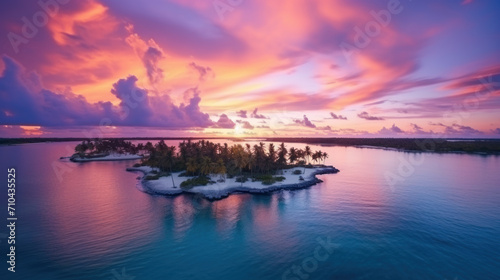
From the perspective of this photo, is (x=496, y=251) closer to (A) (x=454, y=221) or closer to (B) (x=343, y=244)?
(A) (x=454, y=221)

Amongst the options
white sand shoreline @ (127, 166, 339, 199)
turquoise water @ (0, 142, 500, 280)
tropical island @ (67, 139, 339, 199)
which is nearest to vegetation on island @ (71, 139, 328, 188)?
tropical island @ (67, 139, 339, 199)

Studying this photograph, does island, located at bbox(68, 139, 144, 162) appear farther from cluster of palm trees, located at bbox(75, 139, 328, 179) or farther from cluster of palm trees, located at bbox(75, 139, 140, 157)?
cluster of palm trees, located at bbox(75, 139, 328, 179)

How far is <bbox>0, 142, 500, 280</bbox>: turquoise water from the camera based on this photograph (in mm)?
32812

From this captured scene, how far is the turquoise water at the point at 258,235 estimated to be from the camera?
3281 cm

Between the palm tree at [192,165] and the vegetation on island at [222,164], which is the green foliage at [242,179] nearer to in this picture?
the vegetation on island at [222,164]

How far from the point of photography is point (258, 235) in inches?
1754

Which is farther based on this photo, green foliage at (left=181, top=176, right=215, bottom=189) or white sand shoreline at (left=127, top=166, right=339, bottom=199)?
green foliage at (left=181, top=176, right=215, bottom=189)

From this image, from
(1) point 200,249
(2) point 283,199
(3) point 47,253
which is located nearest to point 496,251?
(2) point 283,199

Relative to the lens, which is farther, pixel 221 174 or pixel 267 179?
pixel 221 174

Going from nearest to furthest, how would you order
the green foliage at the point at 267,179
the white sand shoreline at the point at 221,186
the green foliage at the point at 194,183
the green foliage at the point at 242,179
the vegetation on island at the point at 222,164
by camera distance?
1. the white sand shoreline at the point at 221,186
2. the green foliage at the point at 194,183
3. the green foliage at the point at 267,179
4. the vegetation on island at the point at 222,164
5. the green foliage at the point at 242,179

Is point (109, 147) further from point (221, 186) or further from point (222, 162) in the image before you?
point (221, 186)

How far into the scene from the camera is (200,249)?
1524 inches

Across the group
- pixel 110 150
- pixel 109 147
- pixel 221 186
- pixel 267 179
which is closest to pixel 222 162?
pixel 221 186

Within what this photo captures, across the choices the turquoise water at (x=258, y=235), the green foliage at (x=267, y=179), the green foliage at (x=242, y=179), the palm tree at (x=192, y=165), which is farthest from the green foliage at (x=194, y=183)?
the green foliage at (x=267, y=179)
